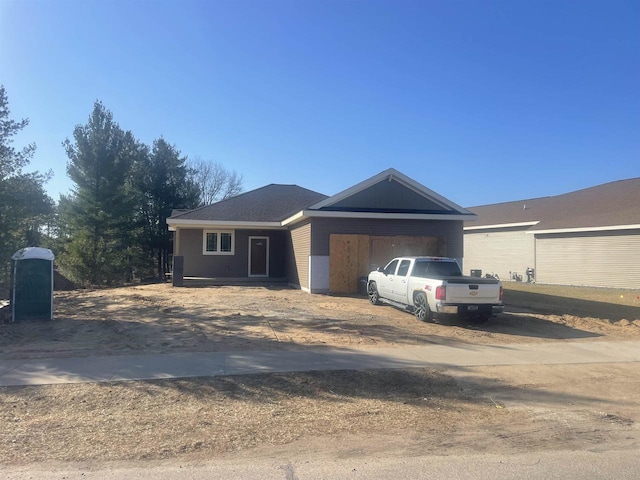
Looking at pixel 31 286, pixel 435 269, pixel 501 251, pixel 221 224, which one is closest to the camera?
pixel 31 286

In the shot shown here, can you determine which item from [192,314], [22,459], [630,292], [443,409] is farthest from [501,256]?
[22,459]

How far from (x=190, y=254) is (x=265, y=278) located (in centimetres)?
406

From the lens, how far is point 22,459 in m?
4.61

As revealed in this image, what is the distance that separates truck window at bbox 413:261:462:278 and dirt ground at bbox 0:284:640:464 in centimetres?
278

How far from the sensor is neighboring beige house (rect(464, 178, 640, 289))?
2608 centimetres

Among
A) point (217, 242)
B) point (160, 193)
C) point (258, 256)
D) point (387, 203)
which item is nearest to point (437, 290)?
point (387, 203)

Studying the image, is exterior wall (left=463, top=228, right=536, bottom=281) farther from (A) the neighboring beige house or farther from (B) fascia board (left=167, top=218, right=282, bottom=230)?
(B) fascia board (left=167, top=218, right=282, bottom=230)

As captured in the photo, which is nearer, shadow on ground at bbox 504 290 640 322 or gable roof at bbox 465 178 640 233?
shadow on ground at bbox 504 290 640 322

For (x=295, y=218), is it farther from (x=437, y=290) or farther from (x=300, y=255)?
(x=437, y=290)

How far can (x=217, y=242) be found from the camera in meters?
26.0

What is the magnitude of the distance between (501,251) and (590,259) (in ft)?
29.0

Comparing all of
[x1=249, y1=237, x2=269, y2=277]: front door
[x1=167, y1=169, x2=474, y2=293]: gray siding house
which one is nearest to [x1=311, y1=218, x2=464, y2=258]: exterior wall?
[x1=167, y1=169, x2=474, y2=293]: gray siding house

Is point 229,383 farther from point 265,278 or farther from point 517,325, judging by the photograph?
point 265,278

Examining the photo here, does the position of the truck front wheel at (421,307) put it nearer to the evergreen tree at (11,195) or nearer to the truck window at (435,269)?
the truck window at (435,269)
